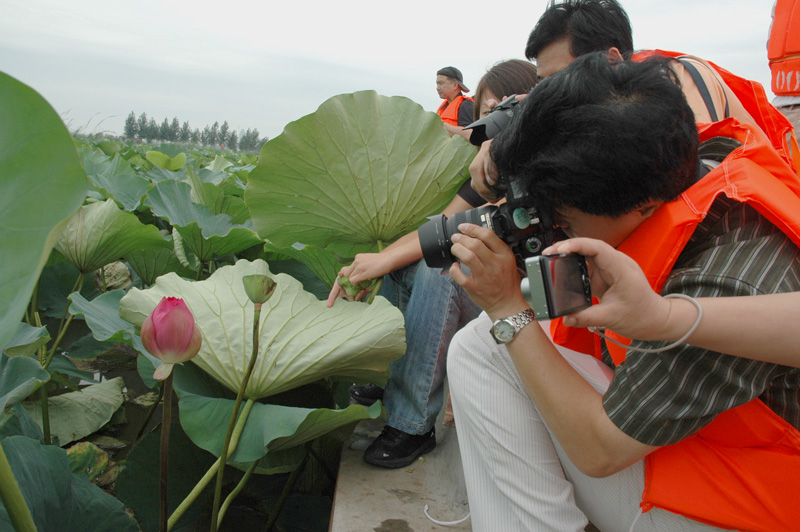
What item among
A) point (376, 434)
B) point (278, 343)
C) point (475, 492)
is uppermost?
point (278, 343)

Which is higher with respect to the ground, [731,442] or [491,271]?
[491,271]

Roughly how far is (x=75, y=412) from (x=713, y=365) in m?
1.39

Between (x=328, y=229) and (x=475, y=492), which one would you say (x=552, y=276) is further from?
(x=328, y=229)

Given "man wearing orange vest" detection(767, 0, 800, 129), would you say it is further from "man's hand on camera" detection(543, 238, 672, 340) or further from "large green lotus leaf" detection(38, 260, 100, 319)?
"large green lotus leaf" detection(38, 260, 100, 319)

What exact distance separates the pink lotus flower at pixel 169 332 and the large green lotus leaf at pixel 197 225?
938mm

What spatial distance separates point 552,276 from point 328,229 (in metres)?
0.84

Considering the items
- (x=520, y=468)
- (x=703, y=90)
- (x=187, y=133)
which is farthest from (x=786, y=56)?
(x=187, y=133)

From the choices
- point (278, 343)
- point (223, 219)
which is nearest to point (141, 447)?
point (278, 343)

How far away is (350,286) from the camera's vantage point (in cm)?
130

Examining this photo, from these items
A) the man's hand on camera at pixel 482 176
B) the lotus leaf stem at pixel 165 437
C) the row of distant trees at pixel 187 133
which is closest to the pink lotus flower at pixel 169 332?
the lotus leaf stem at pixel 165 437

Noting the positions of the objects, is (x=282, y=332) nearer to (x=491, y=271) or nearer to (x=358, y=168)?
(x=358, y=168)

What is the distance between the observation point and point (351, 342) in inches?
44.9

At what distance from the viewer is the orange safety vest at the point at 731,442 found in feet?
2.26

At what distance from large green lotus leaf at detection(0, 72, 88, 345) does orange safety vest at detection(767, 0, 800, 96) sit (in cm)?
247
